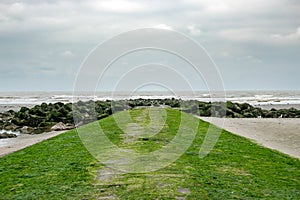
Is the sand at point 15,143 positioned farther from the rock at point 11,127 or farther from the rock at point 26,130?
the rock at point 11,127

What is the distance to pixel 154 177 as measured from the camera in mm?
6289

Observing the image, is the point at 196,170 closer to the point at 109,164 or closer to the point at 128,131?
→ the point at 109,164

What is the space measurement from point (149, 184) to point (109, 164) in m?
1.71

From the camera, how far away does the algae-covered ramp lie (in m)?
5.48

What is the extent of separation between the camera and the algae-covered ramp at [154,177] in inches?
216

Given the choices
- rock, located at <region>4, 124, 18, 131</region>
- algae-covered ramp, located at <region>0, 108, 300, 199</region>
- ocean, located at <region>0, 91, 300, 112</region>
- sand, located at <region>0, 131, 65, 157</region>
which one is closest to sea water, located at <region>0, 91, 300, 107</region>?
ocean, located at <region>0, 91, 300, 112</region>

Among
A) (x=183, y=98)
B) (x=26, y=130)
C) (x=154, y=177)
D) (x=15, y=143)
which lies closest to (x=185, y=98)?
(x=183, y=98)

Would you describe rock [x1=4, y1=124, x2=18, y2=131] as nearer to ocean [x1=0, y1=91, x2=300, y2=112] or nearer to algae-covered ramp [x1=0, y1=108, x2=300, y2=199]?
ocean [x1=0, y1=91, x2=300, y2=112]

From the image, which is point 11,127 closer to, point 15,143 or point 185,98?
point 15,143

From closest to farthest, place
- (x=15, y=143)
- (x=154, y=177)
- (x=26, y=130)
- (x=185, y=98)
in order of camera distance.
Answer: (x=154, y=177), (x=15, y=143), (x=26, y=130), (x=185, y=98)

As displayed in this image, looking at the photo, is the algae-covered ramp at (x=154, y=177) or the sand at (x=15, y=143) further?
the sand at (x=15, y=143)

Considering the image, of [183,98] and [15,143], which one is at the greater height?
[183,98]

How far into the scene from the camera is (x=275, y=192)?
575 centimetres

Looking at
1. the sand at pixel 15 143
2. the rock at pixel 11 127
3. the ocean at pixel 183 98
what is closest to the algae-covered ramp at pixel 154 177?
the sand at pixel 15 143
